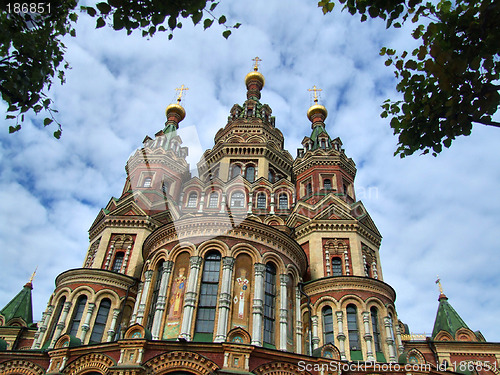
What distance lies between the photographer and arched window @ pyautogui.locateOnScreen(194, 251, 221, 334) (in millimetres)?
17484

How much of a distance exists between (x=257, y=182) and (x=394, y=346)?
15.0m

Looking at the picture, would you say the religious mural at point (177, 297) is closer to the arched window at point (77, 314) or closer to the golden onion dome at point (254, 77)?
the arched window at point (77, 314)

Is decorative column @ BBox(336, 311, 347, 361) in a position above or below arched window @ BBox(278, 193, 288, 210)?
below

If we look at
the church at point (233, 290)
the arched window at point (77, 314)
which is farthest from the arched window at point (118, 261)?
the arched window at point (77, 314)

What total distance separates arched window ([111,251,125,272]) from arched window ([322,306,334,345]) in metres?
11.9

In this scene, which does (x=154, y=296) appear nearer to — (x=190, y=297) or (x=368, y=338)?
(x=190, y=297)

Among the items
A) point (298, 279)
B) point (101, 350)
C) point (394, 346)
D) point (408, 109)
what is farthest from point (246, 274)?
point (408, 109)

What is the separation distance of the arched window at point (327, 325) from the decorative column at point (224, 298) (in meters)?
6.21

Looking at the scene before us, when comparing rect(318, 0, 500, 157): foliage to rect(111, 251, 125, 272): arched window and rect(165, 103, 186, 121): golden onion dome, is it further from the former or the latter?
rect(165, 103, 186, 121): golden onion dome

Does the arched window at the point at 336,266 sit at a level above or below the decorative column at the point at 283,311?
above

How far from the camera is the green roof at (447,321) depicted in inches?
1041

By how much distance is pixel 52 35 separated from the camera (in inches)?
313

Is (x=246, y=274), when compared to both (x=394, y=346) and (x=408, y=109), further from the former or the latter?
(x=408, y=109)

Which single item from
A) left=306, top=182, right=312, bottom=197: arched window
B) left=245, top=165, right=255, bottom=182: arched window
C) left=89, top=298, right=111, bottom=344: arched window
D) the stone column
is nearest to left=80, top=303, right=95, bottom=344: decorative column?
left=89, top=298, right=111, bottom=344: arched window
